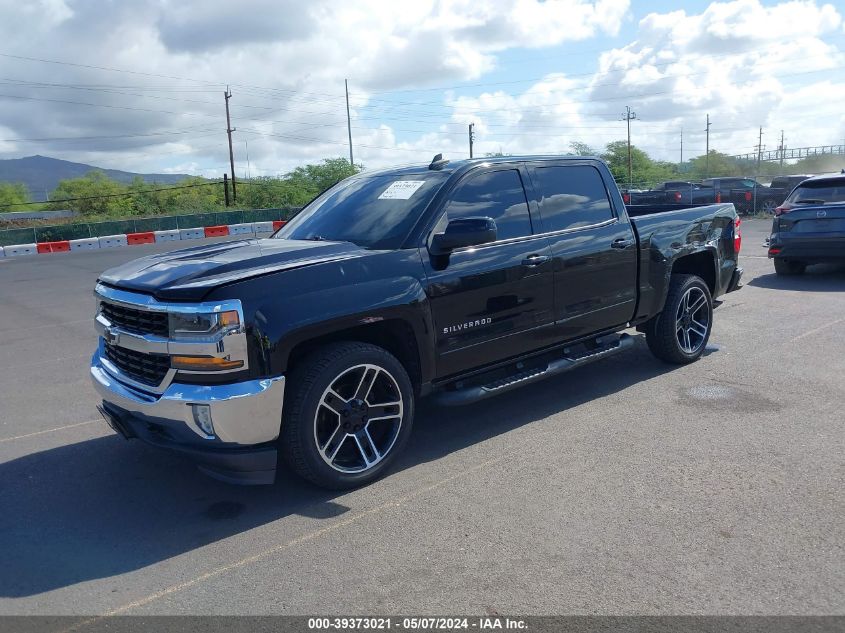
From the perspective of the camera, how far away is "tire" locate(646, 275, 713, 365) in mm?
6352

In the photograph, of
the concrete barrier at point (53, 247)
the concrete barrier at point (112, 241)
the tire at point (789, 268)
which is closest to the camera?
the tire at point (789, 268)

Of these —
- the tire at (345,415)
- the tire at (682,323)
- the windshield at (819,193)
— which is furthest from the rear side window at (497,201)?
the windshield at (819,193)

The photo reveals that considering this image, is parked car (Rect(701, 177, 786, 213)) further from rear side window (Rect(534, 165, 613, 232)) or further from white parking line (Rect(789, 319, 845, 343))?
rear side window (Rect(534, 165, 613, 232))

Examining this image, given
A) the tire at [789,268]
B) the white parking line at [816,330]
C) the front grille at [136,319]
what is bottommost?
the white parking line at [816,330]

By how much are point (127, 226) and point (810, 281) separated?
28207mm

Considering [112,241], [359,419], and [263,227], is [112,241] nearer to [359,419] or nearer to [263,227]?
[263,227]

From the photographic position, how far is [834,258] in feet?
34.8

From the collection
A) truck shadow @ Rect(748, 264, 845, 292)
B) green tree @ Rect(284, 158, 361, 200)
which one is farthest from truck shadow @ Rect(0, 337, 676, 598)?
green tree @ Rect(284, 158, 361, 200)

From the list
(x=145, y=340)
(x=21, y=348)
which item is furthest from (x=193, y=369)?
(x=21, y=348)

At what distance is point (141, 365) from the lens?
406 centimetres

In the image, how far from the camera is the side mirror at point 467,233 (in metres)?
4.36

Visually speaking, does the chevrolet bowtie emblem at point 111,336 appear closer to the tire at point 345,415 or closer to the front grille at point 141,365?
the front grille at point 141,365

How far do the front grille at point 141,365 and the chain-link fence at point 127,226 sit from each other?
26.2 metres

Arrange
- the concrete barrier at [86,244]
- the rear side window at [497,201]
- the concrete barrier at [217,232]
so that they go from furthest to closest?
the concrete barrier at [217,232] < the concrete barrier at [86,244] < the rear side window at [497,201]
